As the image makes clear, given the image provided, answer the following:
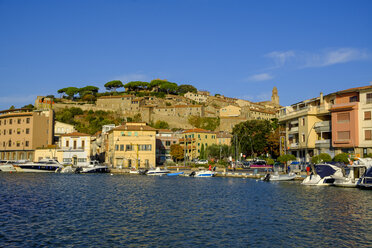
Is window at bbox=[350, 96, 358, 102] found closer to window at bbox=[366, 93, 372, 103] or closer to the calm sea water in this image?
window at bbox=[366, 93, 372, 103]

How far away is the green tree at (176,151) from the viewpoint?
96.8 m

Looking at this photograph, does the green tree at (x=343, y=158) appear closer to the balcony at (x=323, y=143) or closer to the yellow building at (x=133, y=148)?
the balcony at (x=323, y=143)

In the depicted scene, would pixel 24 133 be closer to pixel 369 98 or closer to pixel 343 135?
pixel 343 135

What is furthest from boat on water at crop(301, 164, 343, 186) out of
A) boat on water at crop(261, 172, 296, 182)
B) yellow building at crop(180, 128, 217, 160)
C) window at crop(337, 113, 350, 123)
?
yellow building at crop(180, 128, 217, 160)

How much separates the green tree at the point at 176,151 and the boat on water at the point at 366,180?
57688mm

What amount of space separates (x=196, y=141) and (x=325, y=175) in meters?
59.5

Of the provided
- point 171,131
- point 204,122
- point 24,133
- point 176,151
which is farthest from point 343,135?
point 204,122

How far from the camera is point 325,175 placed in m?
46.6

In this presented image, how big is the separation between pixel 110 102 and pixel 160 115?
→ 23.4 m

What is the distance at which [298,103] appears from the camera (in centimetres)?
7069

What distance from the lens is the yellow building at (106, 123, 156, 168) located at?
8288 centimetres

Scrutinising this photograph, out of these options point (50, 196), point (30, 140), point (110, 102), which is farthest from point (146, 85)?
point (50, 196)

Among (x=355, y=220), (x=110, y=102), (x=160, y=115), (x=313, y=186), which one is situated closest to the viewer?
(x=355, y=220)

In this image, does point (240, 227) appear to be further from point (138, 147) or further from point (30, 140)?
point (30, 140)
